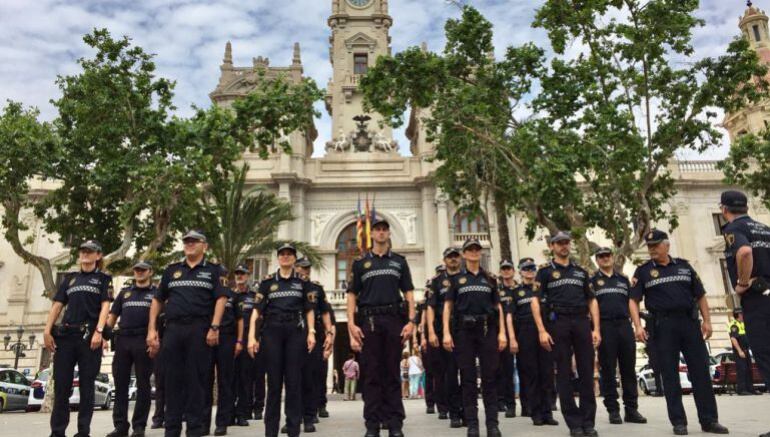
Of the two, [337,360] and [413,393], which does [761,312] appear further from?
[337,360]

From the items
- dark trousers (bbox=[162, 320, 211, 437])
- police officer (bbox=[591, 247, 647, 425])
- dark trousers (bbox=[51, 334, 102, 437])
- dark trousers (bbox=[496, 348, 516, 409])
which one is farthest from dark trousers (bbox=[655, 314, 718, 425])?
dark trousers (bbox=[51, 334, 102, 437])

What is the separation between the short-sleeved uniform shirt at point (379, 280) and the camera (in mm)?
5898

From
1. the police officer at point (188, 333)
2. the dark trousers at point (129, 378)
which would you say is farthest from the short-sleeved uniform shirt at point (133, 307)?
the police officer at point (188, 333)

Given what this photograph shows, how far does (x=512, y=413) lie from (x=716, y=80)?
10.5 meters

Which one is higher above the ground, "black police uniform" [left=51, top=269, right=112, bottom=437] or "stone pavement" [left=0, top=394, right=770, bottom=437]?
"black police uniform" [left=51, top=269, right=112, bottom=437]

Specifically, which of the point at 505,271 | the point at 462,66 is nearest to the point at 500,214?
the point at 462,66

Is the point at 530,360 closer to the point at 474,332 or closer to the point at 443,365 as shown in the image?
the point at 443,365

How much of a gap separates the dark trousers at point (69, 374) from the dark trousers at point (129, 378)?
1.67ft

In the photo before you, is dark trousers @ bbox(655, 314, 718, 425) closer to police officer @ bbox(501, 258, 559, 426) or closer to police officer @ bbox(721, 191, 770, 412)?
police officer @ bbox(721, 191, 770, 412)

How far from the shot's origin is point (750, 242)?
17.7 ft

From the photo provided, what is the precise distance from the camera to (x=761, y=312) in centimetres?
523

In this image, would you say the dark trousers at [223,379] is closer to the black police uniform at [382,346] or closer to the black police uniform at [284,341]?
the black police uniform at [284,341]

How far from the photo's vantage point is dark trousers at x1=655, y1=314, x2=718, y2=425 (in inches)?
234

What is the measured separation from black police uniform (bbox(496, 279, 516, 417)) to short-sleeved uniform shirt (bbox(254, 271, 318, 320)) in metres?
3.23
